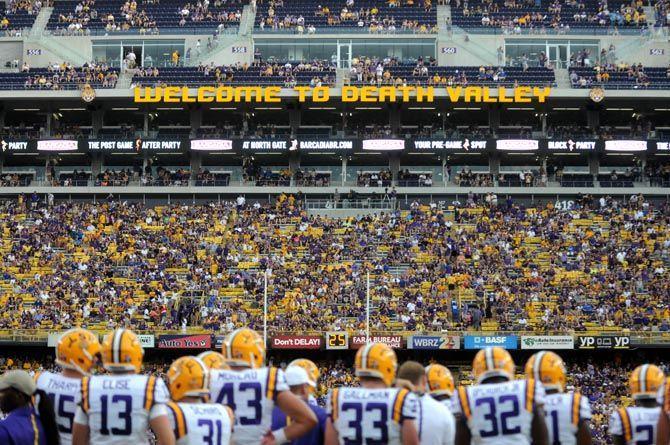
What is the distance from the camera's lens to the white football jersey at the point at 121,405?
853cm

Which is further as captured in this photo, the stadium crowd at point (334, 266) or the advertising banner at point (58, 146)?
the advertising banner at point (58, 146)

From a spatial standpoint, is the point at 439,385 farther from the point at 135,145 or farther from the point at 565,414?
the point at 135,145

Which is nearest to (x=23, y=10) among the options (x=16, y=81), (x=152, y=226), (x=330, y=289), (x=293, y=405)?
(x=16, y=81)

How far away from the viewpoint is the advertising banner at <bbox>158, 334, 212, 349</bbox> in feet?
126

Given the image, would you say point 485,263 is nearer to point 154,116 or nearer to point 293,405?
point 154,116

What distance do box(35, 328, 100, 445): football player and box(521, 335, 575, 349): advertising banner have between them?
30159 millimetres

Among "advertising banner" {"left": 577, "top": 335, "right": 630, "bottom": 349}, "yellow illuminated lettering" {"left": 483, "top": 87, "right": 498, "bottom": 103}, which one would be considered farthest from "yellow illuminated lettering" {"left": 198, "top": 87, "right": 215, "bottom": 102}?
"advertising banner" {"left": 577, "top": 335, "right": 630, "bottom": 349}

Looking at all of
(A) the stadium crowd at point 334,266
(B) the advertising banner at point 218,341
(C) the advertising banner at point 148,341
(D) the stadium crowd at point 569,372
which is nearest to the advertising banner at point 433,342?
(A) the stadium crowd at point 334,266

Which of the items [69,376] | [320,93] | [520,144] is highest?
[320,93]

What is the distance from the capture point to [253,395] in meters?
9.10

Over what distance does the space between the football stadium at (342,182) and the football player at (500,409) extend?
67.5ft

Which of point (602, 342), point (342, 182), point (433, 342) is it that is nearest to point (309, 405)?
point (433, 342)

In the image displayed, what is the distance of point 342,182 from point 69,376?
42970mm

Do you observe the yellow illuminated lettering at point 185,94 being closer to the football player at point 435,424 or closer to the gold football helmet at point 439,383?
the gold football helmet at point 439,383
